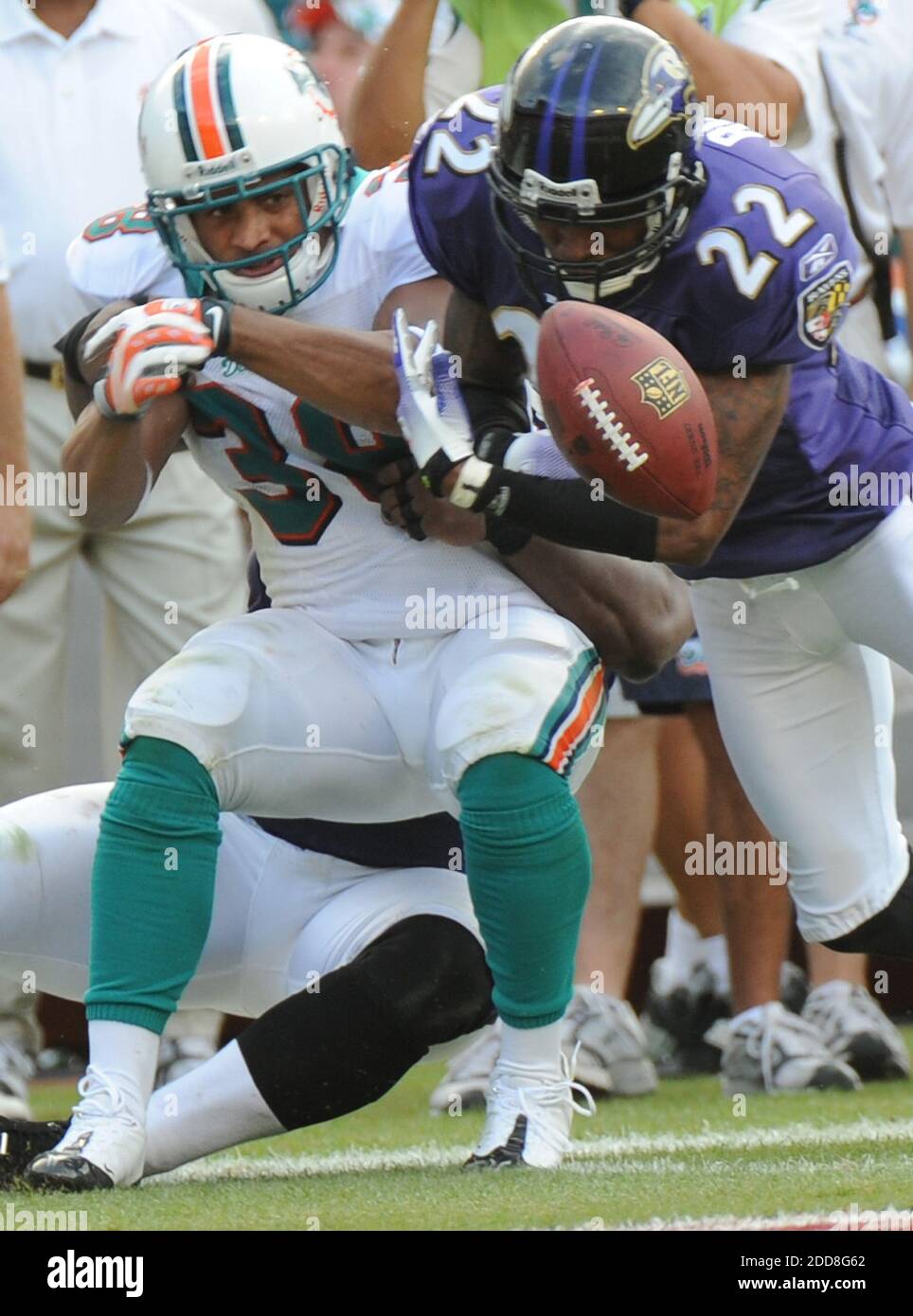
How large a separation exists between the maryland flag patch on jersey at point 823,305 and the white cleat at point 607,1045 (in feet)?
5.01

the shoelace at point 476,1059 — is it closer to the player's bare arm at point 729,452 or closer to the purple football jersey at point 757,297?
the purple football jersey at point 757,297

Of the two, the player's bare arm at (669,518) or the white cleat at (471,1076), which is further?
the white cleat at (471,1076)

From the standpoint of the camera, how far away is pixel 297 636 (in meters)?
3.32

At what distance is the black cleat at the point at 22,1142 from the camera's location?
3.11 metres

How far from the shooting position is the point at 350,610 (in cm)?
337

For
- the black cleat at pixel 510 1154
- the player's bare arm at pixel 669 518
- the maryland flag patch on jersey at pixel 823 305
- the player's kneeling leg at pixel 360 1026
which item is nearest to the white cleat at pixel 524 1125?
the black cleat at pixel 510 1154

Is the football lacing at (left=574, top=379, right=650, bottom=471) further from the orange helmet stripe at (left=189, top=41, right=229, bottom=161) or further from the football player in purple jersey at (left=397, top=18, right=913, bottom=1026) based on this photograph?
the orange helmet stripe at (left=189, top=41, right=229, bottom=161)

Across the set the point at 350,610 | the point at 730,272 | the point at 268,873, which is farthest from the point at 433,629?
the point at 730,272

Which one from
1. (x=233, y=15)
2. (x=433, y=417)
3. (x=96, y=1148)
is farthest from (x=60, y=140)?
(x=96, y=1148)

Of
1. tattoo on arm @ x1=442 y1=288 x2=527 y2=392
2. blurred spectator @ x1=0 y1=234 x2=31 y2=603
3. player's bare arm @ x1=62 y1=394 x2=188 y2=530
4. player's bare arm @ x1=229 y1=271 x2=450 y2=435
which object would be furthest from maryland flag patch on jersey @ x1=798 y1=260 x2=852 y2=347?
blurred spectator @ x1=0 y1=234 x2=31 y2=603

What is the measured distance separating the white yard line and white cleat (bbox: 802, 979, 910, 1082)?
0.60 m

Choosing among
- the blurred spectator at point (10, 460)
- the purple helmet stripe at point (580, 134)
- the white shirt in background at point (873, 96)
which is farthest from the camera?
the white shirt in background at point (873, 96)

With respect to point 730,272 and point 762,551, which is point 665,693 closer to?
point 762,551

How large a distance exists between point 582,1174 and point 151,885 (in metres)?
0.70
